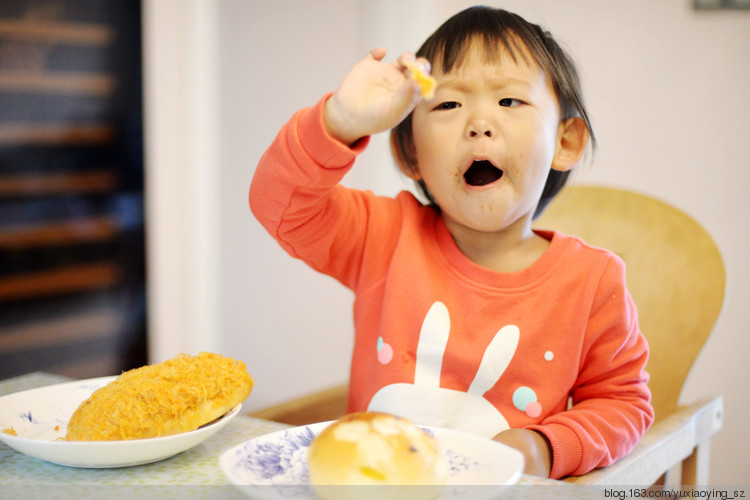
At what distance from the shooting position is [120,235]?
2326 millimetres

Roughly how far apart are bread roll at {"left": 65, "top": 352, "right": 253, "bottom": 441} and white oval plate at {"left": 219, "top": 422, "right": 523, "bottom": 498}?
9cm

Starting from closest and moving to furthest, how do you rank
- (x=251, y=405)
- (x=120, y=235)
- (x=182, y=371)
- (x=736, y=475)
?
(x=182, y=371) → (x=736, y=475) → (x=120, y=235) → (x=251, y=405)

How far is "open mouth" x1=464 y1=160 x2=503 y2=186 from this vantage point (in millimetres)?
868

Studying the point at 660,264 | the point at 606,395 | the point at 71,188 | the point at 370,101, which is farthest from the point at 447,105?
the point at 71,188

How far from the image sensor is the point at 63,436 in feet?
2.04

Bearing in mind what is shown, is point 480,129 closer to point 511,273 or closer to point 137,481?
point 511,273

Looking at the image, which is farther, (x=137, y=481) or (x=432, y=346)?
(x=432, y=346)

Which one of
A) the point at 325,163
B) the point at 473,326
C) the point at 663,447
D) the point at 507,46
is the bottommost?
the point at 663,447

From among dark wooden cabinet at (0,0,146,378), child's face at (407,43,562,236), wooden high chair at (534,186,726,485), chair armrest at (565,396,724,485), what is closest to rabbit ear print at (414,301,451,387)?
child's face at (407,43,562,236)

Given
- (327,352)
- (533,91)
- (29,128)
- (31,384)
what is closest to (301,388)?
(327,352)

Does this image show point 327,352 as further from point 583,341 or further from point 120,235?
point 583,341

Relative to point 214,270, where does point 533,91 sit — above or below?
above

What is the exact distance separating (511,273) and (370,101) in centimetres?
36

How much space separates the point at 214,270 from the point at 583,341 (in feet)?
5.59
